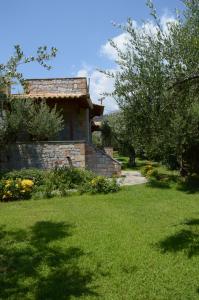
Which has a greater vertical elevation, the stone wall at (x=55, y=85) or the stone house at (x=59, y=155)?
the stone wall at (x=55, y=85)

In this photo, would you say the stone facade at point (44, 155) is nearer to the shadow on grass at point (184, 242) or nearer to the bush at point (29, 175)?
the bush at point (29, 175)

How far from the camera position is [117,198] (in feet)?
43.0

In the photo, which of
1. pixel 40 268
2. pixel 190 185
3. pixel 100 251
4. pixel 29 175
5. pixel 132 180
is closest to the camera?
pixel 40 268

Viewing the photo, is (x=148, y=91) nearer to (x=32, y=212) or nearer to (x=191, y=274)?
(x=191, y=274)

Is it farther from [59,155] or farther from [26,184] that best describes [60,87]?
[26,184]

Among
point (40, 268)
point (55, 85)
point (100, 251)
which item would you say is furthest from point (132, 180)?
point (40, 268)

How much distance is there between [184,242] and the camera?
8000 mm

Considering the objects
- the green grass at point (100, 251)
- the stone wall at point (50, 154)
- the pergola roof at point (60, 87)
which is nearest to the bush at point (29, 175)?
the stone wall at point (50, 154)

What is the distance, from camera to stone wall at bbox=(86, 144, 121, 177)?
17312 millimetres

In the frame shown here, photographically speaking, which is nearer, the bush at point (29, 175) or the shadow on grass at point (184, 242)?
the shadow on grass at point (184, 242)

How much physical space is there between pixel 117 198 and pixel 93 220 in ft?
10.4

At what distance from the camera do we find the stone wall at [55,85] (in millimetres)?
20781

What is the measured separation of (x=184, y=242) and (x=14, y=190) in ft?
23.9

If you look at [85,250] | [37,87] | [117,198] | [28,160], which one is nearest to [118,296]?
[85,250]
